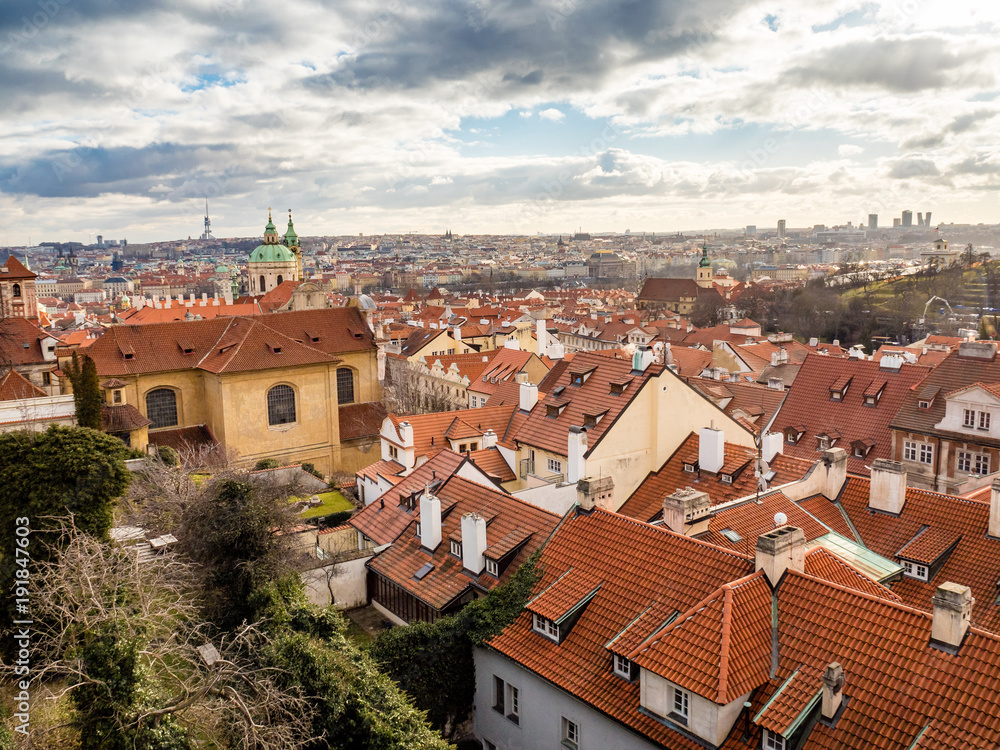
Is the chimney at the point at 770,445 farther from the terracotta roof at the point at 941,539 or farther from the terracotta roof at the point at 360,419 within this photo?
the terracotta roof at the point at 360,419

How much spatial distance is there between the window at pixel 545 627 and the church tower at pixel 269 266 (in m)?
113

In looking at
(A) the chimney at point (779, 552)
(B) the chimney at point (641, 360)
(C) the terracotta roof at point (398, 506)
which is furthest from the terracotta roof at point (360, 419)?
(A) the chimney at point (779, 552)

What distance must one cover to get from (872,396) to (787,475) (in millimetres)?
13464

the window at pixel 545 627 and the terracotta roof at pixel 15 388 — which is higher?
the terracotta roof at pixel 15 388

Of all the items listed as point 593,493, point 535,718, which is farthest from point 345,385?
point 535,718

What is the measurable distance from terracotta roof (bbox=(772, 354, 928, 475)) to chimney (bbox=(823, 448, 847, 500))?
34.8 ft

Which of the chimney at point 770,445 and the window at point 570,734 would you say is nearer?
the window at point 570,734

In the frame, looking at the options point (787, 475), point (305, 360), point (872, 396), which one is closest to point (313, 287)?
point (305, 360)

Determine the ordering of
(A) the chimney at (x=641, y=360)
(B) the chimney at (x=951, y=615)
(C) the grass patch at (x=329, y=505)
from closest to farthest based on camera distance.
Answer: (B) the chimney at (x=951, y=615)
(A) the chimney at (x=641, y=360)
(C) the grass patch at (x=329, y=505)

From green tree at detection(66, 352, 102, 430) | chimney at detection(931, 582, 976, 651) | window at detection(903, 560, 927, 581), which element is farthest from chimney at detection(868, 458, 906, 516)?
green tree at detection(66, 352, 102, 430)

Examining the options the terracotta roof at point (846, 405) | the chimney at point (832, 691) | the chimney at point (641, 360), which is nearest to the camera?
the chimney at point (832, 691)

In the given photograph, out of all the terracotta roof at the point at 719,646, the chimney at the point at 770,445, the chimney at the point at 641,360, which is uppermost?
the chimney at the point at 641,360

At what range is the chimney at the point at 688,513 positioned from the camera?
63.1ft

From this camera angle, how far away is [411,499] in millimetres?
24875
